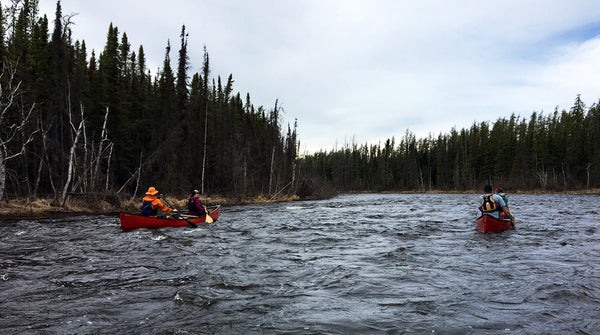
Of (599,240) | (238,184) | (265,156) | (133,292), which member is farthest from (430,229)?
(265,156)

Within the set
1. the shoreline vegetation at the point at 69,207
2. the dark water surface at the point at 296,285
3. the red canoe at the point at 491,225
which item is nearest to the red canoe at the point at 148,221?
the dark water surface at the point at 296,285

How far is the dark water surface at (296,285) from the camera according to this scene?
4699mm

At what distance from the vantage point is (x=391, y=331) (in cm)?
451

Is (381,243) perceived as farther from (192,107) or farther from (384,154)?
(384,154)

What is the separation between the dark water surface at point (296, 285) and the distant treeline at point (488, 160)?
42.7 meters

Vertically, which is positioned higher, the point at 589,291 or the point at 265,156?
the point at 265,156

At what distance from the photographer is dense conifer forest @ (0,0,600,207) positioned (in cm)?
2409

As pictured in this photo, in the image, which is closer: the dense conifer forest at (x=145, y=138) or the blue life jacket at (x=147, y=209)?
the blue life jacket at (x=147, y=209)

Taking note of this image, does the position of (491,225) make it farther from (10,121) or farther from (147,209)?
(10,121)

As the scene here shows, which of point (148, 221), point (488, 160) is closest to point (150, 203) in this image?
point (148, 221)

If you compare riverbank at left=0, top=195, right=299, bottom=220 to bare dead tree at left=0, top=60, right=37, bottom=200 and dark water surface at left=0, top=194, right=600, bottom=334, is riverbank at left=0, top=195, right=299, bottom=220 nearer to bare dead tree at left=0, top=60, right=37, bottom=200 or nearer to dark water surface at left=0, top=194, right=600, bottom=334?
bare dead tree at left=0, top=60, right=37, bottom=200

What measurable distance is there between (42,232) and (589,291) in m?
16.0

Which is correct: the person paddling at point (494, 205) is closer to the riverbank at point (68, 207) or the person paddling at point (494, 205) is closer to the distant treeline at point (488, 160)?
the riverbank at point (68, 207)

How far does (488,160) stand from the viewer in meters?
A: 81.2
